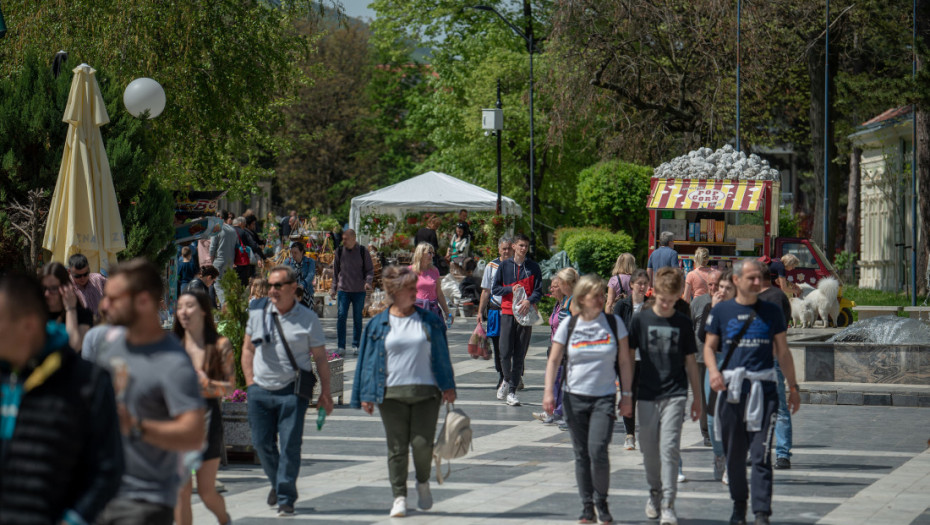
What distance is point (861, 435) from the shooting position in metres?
12.5

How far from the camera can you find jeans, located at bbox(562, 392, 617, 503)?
8.17 m

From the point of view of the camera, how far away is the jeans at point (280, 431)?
8.34m

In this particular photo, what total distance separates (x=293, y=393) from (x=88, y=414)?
14.6 ft

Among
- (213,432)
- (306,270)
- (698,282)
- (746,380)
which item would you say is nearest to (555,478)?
(746,380)

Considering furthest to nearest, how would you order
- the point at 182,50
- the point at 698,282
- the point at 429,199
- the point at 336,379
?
1. the point at 429,199
2. the point at 182,50
3. the point at 336,379
4. the point at 698,282

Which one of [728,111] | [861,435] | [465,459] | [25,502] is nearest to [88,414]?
[25,502]

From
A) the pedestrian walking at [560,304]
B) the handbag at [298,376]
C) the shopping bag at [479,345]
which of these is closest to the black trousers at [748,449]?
the handbag at [298,376]

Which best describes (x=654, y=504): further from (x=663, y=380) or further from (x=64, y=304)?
(x=64, y=304)

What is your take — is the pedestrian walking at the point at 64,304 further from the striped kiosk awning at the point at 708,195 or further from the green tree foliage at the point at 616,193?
the green tree foliage at the point at 616,193

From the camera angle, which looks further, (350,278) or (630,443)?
(350,278)

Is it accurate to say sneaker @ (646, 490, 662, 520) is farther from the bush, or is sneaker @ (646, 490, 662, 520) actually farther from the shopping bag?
the bush

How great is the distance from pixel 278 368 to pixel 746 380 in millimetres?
2969

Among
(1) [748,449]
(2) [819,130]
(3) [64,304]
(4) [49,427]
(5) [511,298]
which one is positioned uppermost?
(2) [819,130]

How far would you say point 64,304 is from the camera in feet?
26.8
